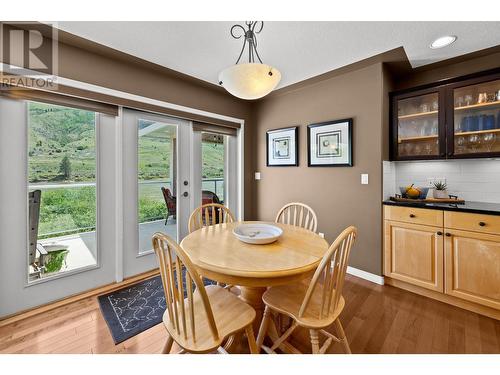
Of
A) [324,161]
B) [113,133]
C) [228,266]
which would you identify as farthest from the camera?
[324,161]

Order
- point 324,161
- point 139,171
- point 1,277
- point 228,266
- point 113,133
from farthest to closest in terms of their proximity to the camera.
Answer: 1. point 324,161
2. point 139,171
3. point 113,133
4. point 1,277
5. point 228,266

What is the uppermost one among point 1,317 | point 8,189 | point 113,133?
point 113,133

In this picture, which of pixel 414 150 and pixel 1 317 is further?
pixel 414 150

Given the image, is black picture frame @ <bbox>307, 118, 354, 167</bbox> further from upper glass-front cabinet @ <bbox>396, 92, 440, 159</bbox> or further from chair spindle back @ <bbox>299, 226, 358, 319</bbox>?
chair spindle back @ <bbox>299, 226, 358, 319</bbox>

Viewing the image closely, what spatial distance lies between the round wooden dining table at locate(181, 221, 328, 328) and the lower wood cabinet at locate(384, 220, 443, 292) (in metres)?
1.16

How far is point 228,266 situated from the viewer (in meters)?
1.19

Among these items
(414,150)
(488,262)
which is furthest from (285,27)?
(488,262)

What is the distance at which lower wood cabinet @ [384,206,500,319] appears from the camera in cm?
182

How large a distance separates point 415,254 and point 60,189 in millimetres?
3420

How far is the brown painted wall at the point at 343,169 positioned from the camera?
7.94 feet

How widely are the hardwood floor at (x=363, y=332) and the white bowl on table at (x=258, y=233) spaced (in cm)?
72

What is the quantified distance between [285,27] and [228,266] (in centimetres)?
183

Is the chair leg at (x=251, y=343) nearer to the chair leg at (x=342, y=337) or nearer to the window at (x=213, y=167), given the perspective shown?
the chair leg at (x=342, y=337)

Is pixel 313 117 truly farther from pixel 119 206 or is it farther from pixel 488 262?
pixel 119 206
